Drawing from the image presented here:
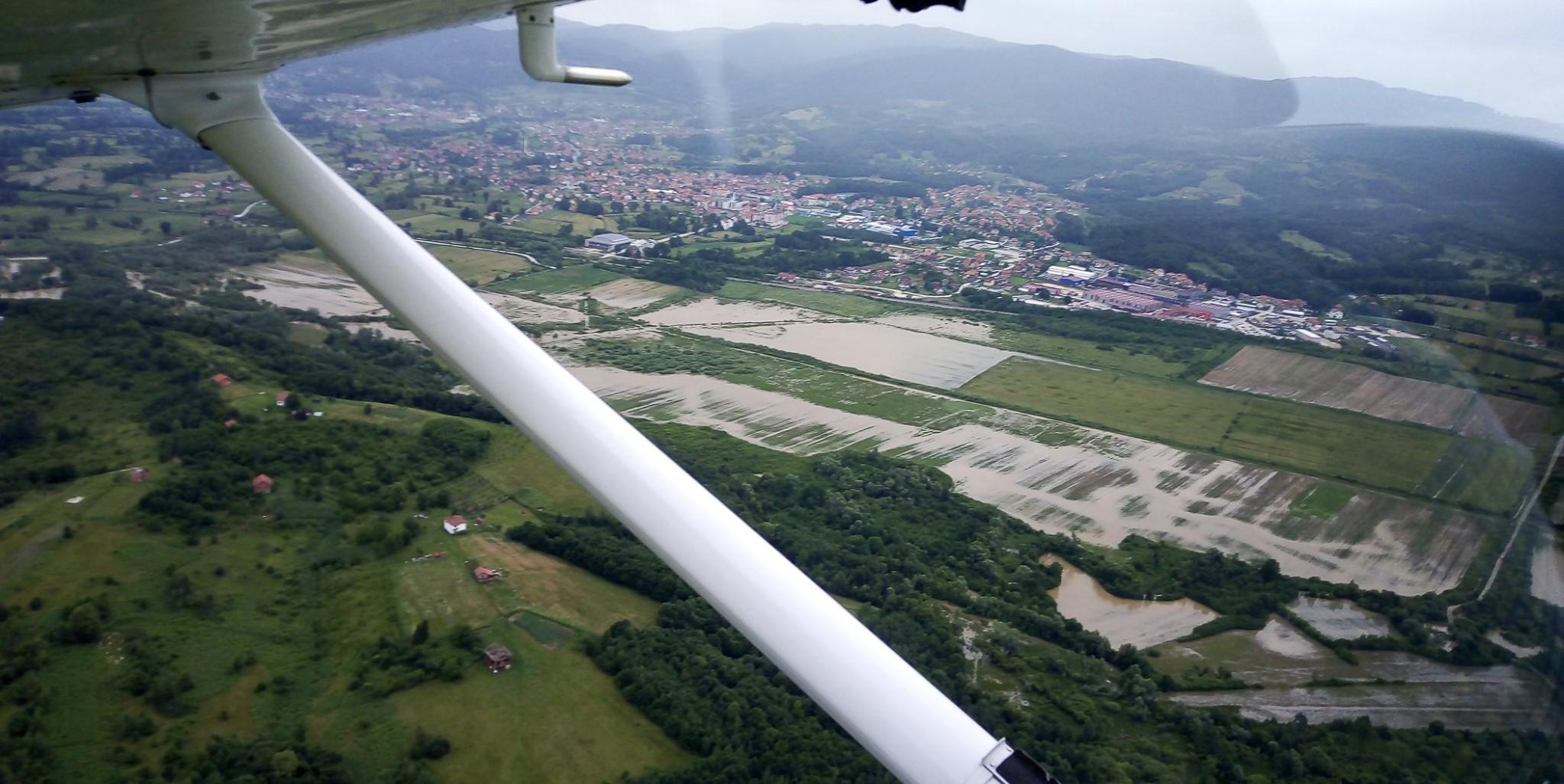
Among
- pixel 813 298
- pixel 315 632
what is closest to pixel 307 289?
pixel 315 632

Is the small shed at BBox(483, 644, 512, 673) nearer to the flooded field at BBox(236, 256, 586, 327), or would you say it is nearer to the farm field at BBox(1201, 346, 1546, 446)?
the flooded field at BBox(236, 256, 586, 327)

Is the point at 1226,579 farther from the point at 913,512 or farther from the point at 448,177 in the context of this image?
the point at 448,177

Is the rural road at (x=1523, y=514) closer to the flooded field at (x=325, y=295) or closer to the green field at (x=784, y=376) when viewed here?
the green field at (x=784, y=376)

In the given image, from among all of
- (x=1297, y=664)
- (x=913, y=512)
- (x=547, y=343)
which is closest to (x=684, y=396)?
(x=547, y=343)

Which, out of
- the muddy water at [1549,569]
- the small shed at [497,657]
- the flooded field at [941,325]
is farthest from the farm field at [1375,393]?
the small shed at [497,657]

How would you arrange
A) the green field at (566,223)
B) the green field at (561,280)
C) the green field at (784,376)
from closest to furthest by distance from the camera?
1. the green field at (784,376)
2. the green field at (561,280)
3. the green field at (566,223)

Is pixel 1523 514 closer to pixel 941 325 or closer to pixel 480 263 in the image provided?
pixel 941 325

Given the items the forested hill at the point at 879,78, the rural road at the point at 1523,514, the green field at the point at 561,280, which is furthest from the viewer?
the forested hill at the point at 879,78
